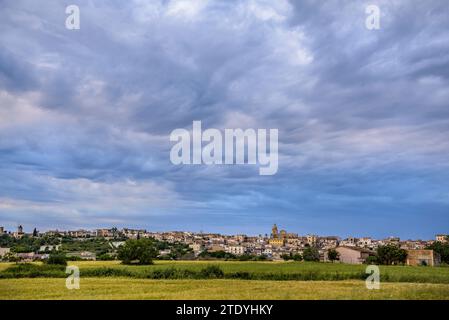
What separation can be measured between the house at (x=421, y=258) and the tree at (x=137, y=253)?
75994 millimetres

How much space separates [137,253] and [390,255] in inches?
2729

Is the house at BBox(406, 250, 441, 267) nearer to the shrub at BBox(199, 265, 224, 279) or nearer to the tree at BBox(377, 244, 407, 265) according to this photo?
the tree at BBox(377, 244, 407, 265)

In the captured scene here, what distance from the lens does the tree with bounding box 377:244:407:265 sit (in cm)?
12368

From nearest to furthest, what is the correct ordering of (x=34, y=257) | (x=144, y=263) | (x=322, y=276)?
1. (x=322, y=276)
2. (x=144, y=263)
3. (x=34, y=257)

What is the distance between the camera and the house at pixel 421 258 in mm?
127312

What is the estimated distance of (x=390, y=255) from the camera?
123688 mm

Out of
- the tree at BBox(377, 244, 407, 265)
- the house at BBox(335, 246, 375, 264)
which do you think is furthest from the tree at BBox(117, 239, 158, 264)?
the house at BBox(335, 246, 375, 264)

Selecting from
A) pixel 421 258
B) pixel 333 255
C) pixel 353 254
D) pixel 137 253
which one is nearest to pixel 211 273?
pixel 137 253
